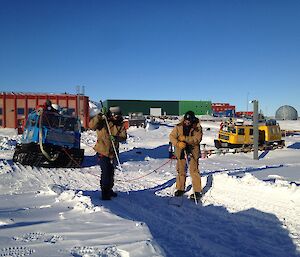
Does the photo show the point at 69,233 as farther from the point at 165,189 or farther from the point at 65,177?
the point at 65,177

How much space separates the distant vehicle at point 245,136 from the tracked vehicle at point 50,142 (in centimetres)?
1133

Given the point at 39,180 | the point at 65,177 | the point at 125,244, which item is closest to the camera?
the point at 125,244

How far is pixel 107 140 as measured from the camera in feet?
23.0

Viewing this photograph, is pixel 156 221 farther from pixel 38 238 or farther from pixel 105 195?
pixel 38 238

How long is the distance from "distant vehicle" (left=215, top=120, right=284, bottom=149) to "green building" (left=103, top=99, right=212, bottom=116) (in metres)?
45.0

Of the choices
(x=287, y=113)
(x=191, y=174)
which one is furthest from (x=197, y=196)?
(x=287, y=113)

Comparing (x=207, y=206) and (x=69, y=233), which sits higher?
(x=69, y=233)

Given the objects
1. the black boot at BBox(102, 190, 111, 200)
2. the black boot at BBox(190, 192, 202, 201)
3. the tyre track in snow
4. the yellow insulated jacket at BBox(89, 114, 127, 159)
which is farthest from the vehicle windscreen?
the black boot at BBox(190, 192, 202, 201)

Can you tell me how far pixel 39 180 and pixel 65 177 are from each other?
40.0 inches

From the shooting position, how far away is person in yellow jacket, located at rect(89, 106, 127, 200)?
6789 millimetres

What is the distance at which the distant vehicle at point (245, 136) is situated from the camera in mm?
22500

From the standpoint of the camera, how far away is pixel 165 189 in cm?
879

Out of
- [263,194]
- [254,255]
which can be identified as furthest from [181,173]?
[254,255]

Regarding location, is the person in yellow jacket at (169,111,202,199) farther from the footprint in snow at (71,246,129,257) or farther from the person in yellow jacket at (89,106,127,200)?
the footprint in snow at (71,246,129,257)
